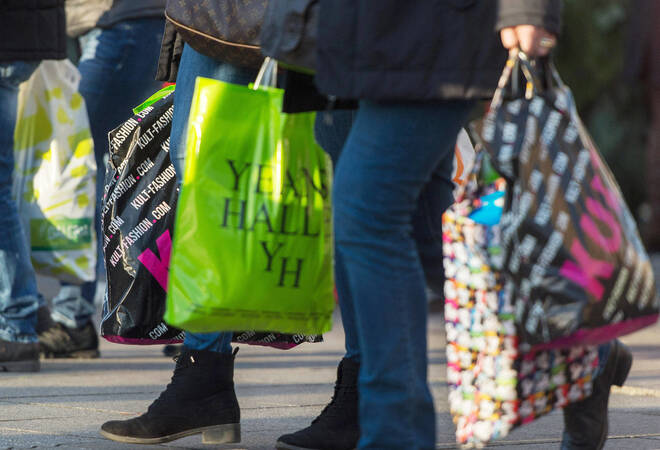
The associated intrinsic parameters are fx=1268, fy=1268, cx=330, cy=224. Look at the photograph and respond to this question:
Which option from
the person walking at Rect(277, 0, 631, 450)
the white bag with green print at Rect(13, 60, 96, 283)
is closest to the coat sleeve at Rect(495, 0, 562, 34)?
the person walking at Rect(277, 0, 631, 450)

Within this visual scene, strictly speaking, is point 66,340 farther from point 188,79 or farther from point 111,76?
point 188,79

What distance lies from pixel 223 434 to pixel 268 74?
985mm

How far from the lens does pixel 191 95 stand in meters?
3.29

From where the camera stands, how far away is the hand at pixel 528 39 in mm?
2504

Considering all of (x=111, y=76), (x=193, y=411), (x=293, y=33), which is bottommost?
(x=193, y=411)

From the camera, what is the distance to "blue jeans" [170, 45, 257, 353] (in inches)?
129

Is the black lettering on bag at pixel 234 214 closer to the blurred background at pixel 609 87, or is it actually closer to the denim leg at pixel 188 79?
the denim leg at pixel 188 79

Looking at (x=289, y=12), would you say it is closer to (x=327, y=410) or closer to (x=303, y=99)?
(x=303, y=99)

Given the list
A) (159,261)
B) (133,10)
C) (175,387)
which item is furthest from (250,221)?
(133,10)

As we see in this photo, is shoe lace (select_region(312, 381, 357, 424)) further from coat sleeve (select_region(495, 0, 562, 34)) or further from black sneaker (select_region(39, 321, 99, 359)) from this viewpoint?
black sneaker (select_region(39, 321, 99, 359))

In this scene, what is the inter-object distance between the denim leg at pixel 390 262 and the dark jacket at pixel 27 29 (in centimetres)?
250

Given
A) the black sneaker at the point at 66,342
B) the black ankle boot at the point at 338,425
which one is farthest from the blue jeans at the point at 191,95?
the black sneaker at the point at 66,342

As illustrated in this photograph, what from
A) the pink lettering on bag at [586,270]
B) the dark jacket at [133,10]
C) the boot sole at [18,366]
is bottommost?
the boot sole at [18,366]

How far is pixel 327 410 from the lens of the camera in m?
3.26
